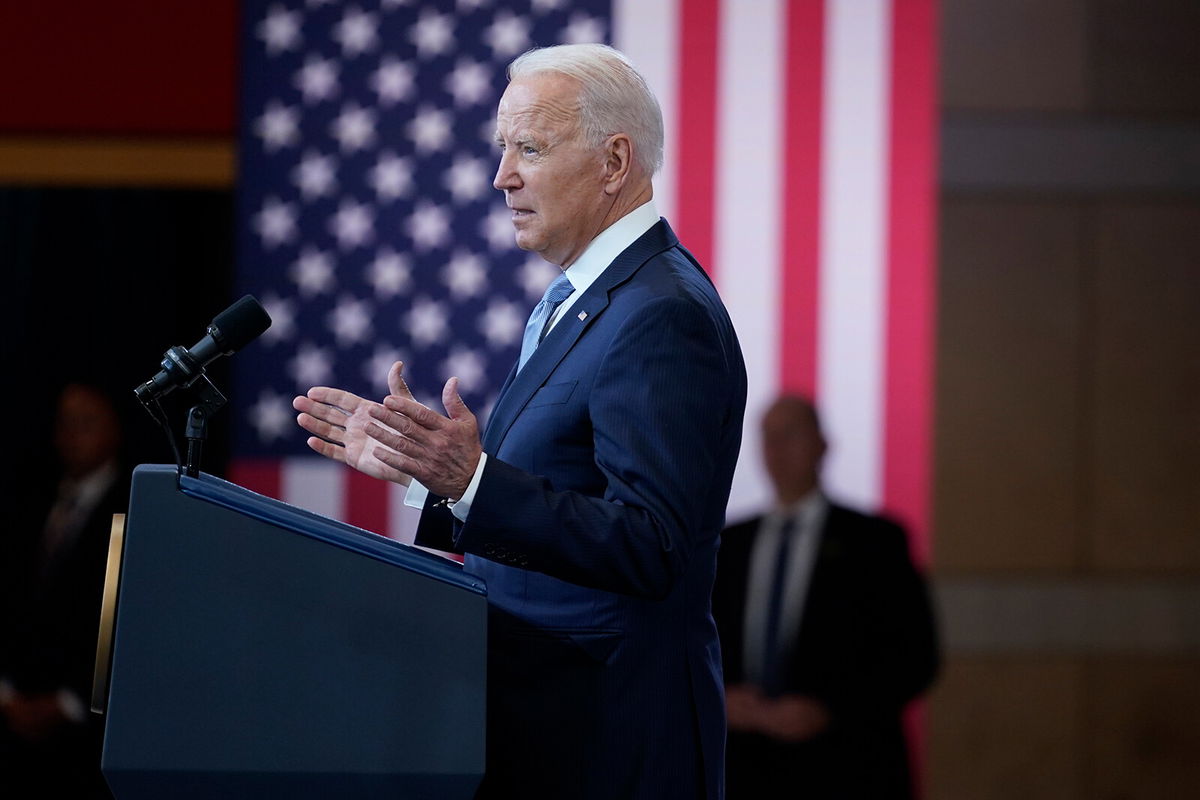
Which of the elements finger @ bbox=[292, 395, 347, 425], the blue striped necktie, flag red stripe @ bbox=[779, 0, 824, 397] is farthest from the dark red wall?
finger @ bbox=[292, 395, 347, 425]

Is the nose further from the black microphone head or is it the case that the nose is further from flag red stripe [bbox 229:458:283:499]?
flag red stripe [bbox 229:458:283:499]

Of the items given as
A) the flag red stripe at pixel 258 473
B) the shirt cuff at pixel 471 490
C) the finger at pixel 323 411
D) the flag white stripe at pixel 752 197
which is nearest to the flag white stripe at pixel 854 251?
the flag white stripe at pixel 752 197

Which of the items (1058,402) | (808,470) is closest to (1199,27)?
(1058,402)

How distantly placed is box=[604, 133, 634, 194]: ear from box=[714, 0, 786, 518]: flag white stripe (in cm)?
237

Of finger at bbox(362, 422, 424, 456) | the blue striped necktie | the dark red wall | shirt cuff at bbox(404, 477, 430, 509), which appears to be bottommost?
shirt cuff at bbox(404, 477, 430, 509)

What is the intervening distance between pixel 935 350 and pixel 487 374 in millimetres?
1654

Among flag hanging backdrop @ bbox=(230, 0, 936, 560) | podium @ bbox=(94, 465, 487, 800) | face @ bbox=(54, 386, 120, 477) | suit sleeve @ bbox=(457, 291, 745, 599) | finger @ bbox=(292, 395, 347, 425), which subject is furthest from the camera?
flag hanging backdrop @ bbox=(230, 0, 936, 560)

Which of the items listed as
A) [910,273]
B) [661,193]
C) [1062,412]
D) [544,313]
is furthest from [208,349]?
[1062,412]

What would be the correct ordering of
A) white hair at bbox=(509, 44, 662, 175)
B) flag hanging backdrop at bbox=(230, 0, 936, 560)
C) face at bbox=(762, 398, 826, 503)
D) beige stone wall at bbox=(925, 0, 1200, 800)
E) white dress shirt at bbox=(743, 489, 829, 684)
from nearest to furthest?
white hair at bbox=(509, 44, 662, 175) → white dress shirt at bbox=(743, 489, 829, 684) → face at bbox=(762, 398, 826, 503) → flag hanging backdrop at bbox=(230, 0, 936, 560) → beige stone wall at bbox=(925, 0, 1200, 800)

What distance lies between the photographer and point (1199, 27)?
473 cm

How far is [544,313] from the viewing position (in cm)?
154

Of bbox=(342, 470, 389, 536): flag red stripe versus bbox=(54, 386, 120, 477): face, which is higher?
bbox=(54, 386, 120, 477): face

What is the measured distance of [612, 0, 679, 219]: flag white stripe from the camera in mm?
3824

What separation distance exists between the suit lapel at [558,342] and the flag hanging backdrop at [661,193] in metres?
2.38
